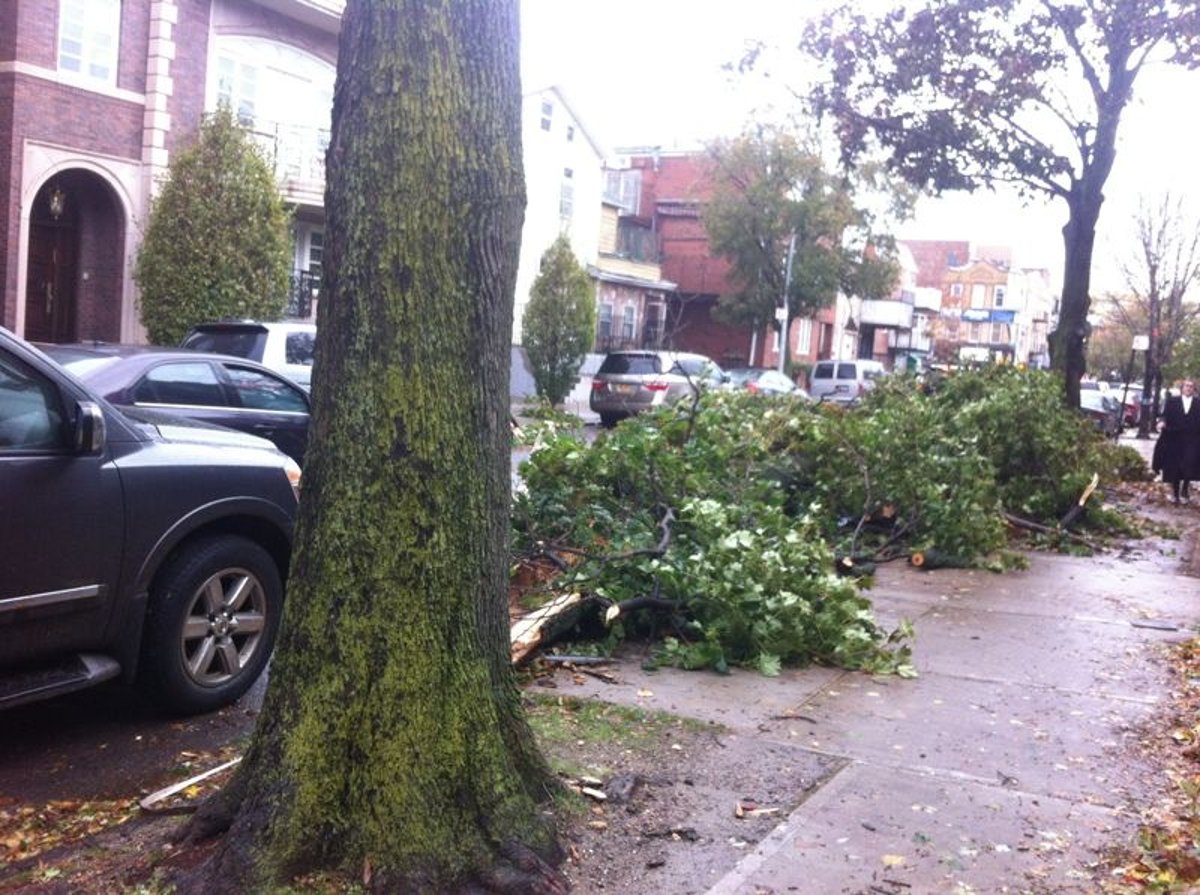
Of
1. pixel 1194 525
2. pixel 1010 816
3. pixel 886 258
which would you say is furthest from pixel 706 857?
pixel 886 258

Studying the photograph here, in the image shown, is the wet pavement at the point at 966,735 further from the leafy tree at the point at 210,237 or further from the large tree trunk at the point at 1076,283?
the leafy tree at the point at 210,237

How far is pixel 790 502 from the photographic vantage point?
11.2 metres

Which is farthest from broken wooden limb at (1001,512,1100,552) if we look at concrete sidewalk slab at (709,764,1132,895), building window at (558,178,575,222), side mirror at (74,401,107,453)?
building window at (558,178,575,222)

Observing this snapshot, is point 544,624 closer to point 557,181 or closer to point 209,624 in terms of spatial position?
point 209,624

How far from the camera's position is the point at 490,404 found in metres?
3.88

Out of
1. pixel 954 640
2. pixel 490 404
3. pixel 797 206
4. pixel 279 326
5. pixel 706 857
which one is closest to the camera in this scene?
pixel 490 404

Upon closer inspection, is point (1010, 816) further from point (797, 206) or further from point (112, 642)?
point (797, 206)

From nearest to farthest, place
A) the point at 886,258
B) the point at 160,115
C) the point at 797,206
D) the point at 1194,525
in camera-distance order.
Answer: the point at 1194,525 → the point at 160,115 → the point at 797,206 → the point at 886,258

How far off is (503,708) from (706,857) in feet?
2.86

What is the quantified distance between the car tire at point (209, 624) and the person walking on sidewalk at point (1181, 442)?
14.2 m

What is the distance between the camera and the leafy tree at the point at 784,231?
1661 inches

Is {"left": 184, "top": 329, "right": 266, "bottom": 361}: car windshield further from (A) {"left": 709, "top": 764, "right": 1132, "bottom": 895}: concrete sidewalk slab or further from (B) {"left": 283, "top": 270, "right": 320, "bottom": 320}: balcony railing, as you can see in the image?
(B) {"left": 283, "top": 270, "right": 320, "bottom": 320}: balcony railing

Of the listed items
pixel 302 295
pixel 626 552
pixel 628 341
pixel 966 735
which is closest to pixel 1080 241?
pixel 626 552

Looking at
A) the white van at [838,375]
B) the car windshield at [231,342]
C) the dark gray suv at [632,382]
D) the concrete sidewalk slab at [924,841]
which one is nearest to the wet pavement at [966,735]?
the concrete sidewalk slab at [924,841]
